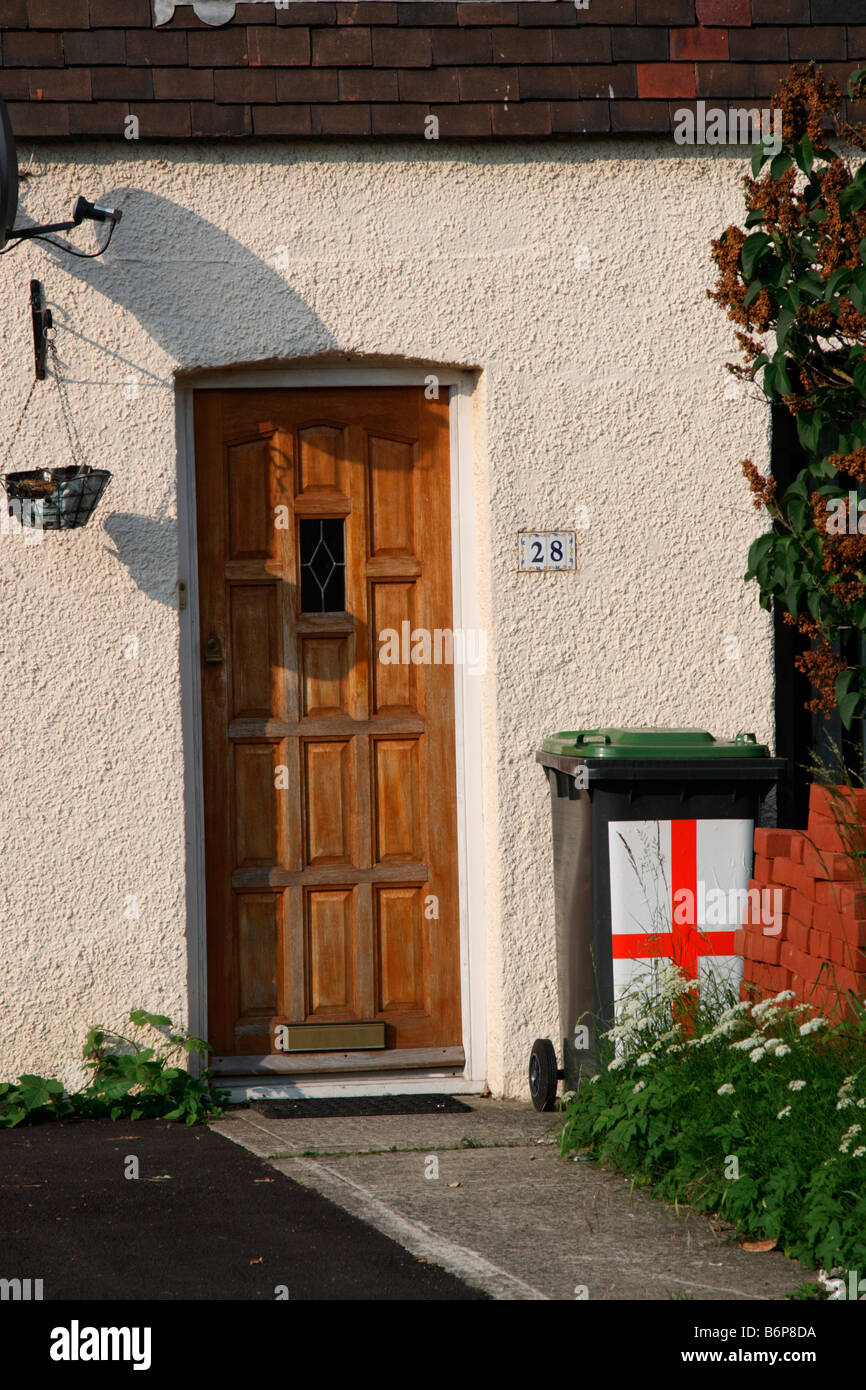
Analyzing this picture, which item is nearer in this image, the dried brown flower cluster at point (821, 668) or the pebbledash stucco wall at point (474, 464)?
the dried brown flower cluster at point (821, 668)

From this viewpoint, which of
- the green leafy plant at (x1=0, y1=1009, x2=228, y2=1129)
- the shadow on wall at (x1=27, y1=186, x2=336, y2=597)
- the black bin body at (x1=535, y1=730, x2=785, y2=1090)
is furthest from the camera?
the shadow on wall at (x1=27, y1=186, x2=336, y2=597)

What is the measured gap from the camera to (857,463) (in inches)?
192

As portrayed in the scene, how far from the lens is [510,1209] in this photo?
4.21 meters

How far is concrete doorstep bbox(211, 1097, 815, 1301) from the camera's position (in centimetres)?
361

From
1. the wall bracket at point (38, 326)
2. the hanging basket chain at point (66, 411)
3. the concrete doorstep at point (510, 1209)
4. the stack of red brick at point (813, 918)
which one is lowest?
the concrete doorstep at point (510, 1209)

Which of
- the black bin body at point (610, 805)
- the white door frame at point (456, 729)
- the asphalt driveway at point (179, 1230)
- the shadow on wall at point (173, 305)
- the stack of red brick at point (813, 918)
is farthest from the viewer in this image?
Result: the white door frame at point (456, 729)

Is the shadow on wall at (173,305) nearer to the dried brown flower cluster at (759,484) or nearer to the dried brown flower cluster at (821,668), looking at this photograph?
the dried brown flower cluster at (759,484)

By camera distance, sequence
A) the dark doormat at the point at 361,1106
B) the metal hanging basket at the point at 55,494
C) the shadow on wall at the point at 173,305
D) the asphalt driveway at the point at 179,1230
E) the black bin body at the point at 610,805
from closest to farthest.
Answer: the asphalt driveway at the point at 179,1230
the black bin body at the point at 610,805
the metal hanging basket at the point at 55,494
the dark doormat at the point at 361,1106
the shadow on wall at the point at 173,305

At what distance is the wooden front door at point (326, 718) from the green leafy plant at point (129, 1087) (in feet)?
0.91

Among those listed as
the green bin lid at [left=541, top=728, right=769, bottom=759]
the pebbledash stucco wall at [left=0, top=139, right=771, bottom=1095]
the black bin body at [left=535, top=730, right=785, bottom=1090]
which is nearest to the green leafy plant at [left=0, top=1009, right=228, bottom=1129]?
the pebbledash stucco wall at [left=0, top=139, right=771, bottom=1095]

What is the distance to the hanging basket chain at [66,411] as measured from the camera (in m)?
5.46

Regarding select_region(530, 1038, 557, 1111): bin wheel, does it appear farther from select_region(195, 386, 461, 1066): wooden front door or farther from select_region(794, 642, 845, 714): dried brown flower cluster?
select_region(794, 642, 845, 714): dried brown flower cluster

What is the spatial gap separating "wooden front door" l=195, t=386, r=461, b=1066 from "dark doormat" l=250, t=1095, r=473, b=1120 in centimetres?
23

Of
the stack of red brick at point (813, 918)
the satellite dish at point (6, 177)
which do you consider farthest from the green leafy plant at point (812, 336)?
the satellite dish at point (6, 177)
